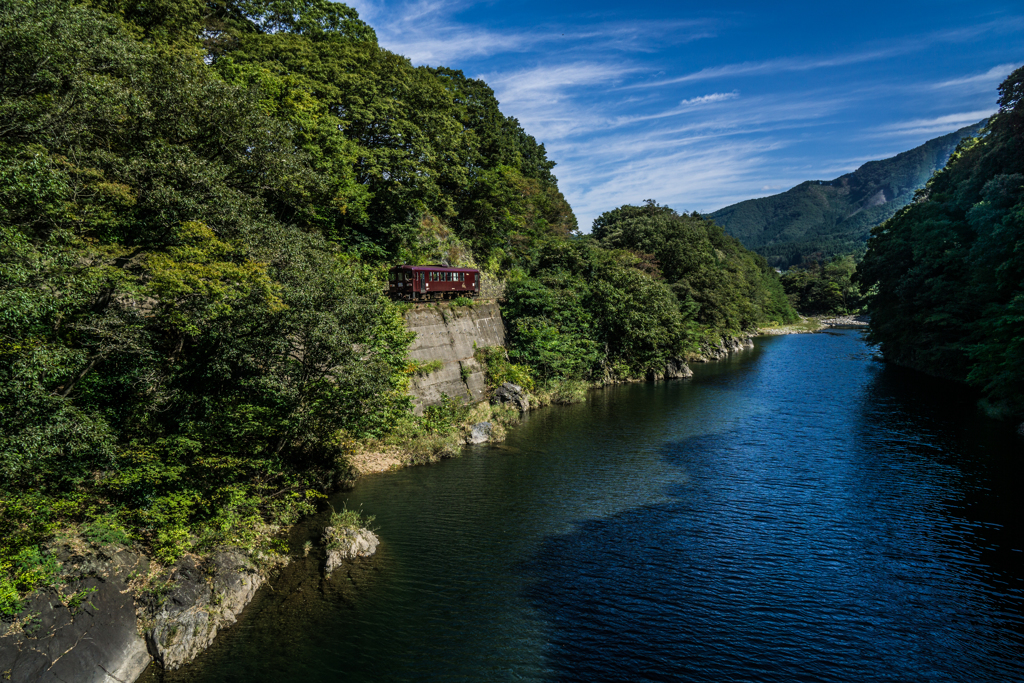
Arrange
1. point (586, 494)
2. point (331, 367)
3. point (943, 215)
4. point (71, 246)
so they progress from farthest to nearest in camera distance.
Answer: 1. point (943, 215)
2. point (586, 494)
3. point (331, 367)
4. point (71, 246)

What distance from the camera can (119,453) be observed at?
14289 millimetres

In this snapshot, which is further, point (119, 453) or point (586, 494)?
point (586, 494)

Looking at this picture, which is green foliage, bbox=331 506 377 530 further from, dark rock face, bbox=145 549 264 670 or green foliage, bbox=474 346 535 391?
green foliage, bbox=474 346 535 391

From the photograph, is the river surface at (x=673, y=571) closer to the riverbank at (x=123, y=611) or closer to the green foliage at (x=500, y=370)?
the riverbank at (x=123, y=611)

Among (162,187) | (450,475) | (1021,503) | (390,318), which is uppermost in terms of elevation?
(162,187)

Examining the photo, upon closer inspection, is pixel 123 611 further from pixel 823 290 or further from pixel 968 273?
pixel 823 290

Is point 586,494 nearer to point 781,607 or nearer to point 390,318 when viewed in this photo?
point 781,607

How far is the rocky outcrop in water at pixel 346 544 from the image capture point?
633 inches

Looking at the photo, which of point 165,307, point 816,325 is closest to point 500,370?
point 165,307

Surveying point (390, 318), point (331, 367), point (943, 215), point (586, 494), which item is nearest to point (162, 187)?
point (331, 367)

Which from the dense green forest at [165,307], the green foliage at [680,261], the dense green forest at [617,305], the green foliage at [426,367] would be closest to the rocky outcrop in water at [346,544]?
the dense green forest at [165,307]

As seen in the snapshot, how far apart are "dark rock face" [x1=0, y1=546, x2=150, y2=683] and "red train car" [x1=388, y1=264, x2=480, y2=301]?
24.7 m

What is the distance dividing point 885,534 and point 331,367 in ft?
71.8

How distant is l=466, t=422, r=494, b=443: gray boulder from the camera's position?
29547mm
